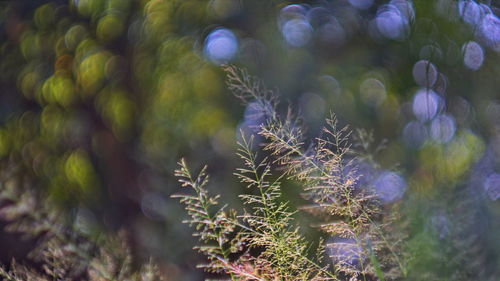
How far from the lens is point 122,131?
1.69m

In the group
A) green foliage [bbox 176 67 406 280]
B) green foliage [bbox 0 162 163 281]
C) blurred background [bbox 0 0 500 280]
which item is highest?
green foliage [bbox 176 67 406 280]

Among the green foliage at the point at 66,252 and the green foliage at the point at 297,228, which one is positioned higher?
the green foliage at the point at 297,228

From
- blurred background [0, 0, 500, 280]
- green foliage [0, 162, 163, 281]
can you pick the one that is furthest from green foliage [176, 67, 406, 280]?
blurred background [0, 0, 500, 280]

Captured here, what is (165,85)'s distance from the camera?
1.61m

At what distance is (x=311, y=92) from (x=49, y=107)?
0.81 meters

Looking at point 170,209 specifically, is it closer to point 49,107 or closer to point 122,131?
point 122,131

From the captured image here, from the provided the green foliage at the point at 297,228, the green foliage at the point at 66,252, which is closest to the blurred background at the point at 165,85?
the green foliage at the point at 66,252

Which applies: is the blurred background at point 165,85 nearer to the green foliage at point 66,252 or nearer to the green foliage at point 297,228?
the green foliage at point 66,252

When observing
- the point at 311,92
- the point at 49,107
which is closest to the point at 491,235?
the point at 311,92

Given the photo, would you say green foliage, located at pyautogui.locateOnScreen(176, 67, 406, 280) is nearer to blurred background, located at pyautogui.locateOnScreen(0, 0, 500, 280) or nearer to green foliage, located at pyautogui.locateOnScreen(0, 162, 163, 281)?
green foliage, located at pyautogui.locateOnScreen(0, 162, 163, 281)

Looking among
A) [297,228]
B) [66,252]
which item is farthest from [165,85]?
[297,228]

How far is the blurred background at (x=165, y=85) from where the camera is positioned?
147 cm

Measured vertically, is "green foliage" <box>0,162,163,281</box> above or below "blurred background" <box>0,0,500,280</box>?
above

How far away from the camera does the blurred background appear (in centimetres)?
147
